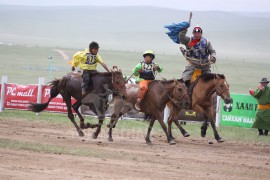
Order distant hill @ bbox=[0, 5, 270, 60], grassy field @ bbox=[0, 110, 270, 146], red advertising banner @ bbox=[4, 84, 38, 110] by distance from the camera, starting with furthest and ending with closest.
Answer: distant hill @ bbox=[0, 5, 270, 60], red advertising banner @ bbox=[4, 84, 38, 110], grassy field @ bbox=[0, 110, 270, 146]

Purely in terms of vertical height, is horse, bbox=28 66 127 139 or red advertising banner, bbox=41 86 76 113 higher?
horse, bbox=28 66 127 139

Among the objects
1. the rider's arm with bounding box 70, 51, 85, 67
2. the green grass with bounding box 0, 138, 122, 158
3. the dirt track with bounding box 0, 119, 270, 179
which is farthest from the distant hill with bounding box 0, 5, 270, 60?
the green grass with bounding box 0, 138, 122, 158

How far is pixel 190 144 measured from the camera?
17.6m

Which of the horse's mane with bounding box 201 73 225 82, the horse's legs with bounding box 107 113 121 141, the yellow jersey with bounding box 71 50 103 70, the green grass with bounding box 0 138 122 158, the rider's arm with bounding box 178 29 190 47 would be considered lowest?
the green grass with bounding box 0 138 122 158

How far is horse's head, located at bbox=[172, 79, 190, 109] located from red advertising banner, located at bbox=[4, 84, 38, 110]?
8525 mm

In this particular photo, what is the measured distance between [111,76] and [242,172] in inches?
202

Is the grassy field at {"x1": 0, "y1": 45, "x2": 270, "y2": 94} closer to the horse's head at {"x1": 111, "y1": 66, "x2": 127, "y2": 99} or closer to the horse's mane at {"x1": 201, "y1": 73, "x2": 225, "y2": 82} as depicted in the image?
the horse's mane at {"x1": 201, "y1": 73, "x2": 225, "y2": 82}

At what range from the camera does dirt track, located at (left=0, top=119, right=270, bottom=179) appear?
462 inches

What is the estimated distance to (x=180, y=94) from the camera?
17.0 m

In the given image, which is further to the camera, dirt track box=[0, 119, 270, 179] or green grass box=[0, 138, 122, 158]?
green grass box=[0, 138, 122, 158]

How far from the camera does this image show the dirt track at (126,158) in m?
11.7

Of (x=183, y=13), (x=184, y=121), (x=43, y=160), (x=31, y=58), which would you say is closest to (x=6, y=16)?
(x=183, y=13)

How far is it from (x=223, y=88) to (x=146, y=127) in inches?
177

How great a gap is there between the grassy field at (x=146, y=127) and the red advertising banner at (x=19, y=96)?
29 centimetres
